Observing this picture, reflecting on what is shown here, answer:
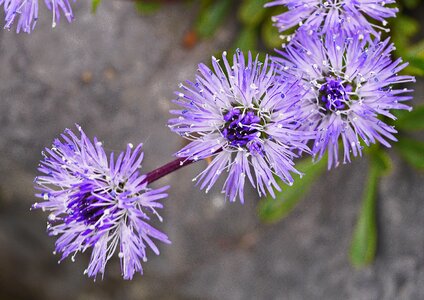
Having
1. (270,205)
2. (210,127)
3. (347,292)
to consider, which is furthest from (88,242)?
(347,292)

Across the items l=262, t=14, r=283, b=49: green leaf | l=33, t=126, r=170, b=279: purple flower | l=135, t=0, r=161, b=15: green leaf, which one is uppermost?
l=135, t=0, r=161, b=15: green leaf

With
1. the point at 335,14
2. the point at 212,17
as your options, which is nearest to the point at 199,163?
the point at 212,17

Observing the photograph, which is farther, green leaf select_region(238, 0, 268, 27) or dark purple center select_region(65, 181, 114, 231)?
green leaf select_region(238, 0, 268, 27)

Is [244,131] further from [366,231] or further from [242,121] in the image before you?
[366,231]

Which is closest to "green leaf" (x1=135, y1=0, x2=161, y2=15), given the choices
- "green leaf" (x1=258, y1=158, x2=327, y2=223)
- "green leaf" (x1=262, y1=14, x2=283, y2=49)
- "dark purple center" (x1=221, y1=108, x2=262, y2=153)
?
"green leaf" (x1=262, y1=14, x2=283, y2=49)

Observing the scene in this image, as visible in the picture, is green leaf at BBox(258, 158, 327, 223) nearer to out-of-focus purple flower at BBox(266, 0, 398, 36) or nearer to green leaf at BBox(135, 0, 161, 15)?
out-of-focus purple flower at BBox(266, 0, 398, 36)

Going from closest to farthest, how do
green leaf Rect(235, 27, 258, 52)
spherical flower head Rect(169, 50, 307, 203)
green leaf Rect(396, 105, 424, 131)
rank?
spherical flower head Rect(169, 50, 307, 203) → green leaf Rect(396, 105, 424, 131) → green leaf Rect(235, 27, 258, 52)

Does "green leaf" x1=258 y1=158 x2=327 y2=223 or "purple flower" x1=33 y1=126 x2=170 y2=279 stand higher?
"green leaf" x1=258 y1=158 x2=327 y2=223
